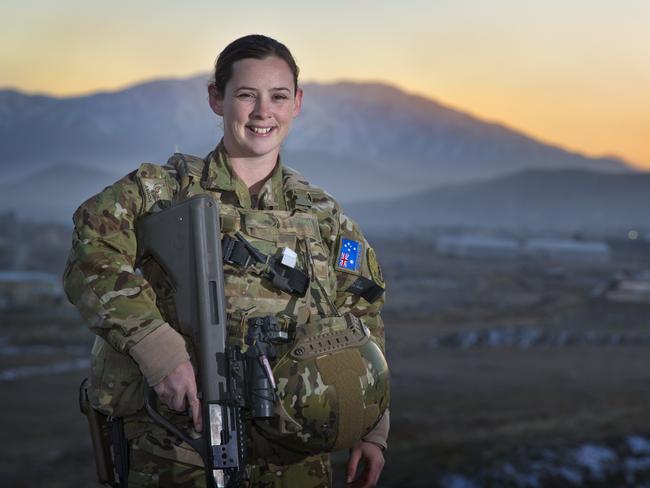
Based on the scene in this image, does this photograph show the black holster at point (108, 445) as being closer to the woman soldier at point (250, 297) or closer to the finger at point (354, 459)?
the woman soldier at point (250, 297)

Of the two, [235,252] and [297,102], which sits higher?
[297,102]

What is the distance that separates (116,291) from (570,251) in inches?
3344

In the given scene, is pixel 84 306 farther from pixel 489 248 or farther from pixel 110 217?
pixel 489 248

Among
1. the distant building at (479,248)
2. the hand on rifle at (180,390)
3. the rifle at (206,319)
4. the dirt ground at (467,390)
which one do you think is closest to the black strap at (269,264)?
the rifle at (206,319)

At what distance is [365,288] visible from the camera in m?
3.27

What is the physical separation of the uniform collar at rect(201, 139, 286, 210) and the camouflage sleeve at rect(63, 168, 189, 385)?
0.38 meters

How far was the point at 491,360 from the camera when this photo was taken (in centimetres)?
2358

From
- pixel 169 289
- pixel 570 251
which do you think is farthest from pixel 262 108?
pixel 570 251

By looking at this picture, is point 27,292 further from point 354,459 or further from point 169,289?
point 169,289

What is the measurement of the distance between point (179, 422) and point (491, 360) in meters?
21.6

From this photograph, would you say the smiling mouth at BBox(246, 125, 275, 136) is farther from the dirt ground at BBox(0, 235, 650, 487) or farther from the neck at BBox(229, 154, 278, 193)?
the dirt ground at BBox(0, 235, 650, 487)

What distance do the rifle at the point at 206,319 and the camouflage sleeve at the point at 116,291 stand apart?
99mm

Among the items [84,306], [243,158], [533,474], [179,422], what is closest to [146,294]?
[84,306]

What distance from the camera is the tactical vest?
2.79 m
